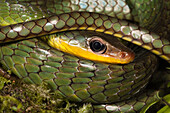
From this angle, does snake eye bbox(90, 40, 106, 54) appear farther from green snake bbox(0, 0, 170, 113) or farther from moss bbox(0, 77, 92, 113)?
moss bbox(0, 77, 92, 113)

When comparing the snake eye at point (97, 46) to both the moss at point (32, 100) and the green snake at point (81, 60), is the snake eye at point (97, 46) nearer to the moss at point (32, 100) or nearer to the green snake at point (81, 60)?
the green snake at point (81, 60)

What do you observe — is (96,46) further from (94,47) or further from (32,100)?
(32,100)

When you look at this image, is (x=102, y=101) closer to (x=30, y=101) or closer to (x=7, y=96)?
(x=30, y=101)

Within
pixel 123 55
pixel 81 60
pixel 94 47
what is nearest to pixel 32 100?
pixel 81 60

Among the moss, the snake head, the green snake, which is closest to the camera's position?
the moss

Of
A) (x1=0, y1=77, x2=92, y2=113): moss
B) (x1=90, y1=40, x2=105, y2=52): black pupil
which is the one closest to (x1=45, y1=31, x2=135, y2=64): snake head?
(x1=90, y1=40, x2=105, y2=52): black pupil

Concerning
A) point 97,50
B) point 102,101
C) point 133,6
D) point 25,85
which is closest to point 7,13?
point 25,85

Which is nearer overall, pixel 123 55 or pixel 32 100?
pixel 32 100

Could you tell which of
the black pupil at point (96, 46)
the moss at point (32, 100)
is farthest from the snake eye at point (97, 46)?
the moss at point (32, 100)
